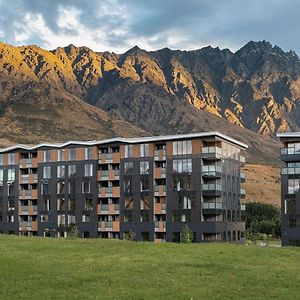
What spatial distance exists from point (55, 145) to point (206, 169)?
94.8 ft

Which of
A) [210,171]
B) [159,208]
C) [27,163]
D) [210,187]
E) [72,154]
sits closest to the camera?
[210,187]

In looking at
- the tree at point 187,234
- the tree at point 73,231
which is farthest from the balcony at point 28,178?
the tree at point 187,234

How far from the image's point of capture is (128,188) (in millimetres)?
98125

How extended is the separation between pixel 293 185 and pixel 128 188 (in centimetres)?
2721

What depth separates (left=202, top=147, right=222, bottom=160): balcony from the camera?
9294 centimetres

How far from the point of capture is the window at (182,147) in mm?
94537

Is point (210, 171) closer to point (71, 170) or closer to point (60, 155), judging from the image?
point (71, 170)

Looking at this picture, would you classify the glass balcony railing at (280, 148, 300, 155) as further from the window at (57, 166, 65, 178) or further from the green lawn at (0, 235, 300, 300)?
the green lawn at (0, 235, 300, 300)

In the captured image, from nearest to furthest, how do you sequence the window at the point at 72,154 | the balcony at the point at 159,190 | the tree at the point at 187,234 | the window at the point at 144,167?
the tree at the point at 187,234 → the balcony at the point at 159,190 → the window at the point at 144,167 → the window at the point at 72,154

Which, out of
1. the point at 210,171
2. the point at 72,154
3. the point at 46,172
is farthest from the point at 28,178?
the point at 210,171

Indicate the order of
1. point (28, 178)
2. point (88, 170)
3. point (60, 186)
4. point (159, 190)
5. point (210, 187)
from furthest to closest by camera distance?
point (28, 178) < point (60, 186) < point (88, 170) < point (159, 190) < point (210, 187)

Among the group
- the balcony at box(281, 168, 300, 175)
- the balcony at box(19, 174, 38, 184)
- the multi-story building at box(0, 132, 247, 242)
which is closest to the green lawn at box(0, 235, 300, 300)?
the balcony at box(281, 168, 300, 175)

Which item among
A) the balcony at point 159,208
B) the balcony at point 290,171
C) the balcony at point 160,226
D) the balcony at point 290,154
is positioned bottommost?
the balcony at point 160,226

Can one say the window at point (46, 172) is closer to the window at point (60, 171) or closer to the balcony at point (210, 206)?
the window at point (60, 171)
